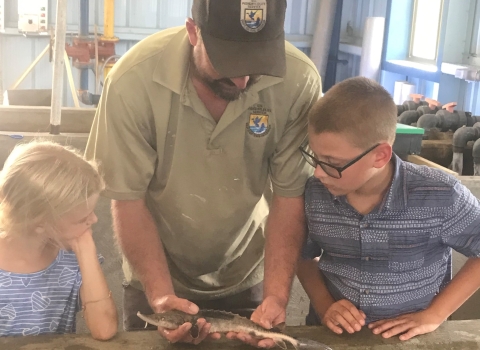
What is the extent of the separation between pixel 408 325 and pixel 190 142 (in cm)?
77

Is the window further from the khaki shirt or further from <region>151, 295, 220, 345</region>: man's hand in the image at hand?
<region>151, 295, 220, 345</region>: man's hand

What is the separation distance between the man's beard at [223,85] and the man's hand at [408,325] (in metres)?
0.72

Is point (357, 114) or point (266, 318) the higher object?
point (357, 114)

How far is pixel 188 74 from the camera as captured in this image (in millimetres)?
1619

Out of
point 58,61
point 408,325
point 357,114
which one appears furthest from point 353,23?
point 408,325

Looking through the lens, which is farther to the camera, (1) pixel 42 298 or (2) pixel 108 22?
(2) pixel 108 22

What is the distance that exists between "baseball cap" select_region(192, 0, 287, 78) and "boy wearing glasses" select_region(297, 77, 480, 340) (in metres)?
0.21

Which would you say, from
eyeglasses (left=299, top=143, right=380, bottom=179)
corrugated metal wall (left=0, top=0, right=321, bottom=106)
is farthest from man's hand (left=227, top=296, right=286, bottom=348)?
corrugated metal wall (left=0, top=0, right=321, bottom=106)

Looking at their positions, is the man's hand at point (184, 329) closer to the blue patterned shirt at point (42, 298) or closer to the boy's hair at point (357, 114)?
the blue patterned shirt at point (42, 298)

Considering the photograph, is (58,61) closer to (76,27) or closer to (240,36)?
(240,36)

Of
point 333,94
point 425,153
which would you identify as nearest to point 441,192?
point 333,94

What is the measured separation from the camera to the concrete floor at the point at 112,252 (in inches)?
108

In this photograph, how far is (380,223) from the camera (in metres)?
1.57

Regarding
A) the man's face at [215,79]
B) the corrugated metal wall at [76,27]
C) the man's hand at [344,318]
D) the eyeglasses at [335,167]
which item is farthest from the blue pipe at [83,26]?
the man's hand at [344,318]
